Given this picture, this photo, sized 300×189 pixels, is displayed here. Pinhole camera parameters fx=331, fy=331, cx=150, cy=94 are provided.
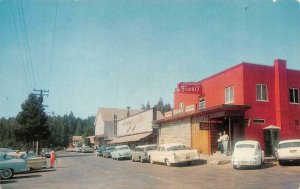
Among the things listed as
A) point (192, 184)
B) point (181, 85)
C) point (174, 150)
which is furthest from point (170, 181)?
point (181, 85)

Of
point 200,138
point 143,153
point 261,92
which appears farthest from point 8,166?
point 261,92

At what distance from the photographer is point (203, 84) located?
110 feet

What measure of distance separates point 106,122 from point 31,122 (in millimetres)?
19230

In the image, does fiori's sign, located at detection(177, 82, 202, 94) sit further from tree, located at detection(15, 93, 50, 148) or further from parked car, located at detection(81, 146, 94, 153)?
parked car, located at detection(81, 146, 94, 153)

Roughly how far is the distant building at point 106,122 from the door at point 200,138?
1677 inches

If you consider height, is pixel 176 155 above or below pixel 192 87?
below

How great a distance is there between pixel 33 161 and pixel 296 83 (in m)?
22.5

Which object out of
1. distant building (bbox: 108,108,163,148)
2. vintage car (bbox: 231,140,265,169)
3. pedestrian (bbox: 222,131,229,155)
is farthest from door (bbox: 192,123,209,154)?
distant building (bbox: 108,108,163,148)

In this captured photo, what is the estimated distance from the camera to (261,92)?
27578mm

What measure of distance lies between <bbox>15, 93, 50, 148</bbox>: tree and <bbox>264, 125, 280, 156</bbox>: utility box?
45.0 metres

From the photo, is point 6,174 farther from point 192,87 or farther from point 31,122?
point 31,122

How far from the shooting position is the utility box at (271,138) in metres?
26.2

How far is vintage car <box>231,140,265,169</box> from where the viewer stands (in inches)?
729

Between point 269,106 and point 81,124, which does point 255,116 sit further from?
point 81,124
